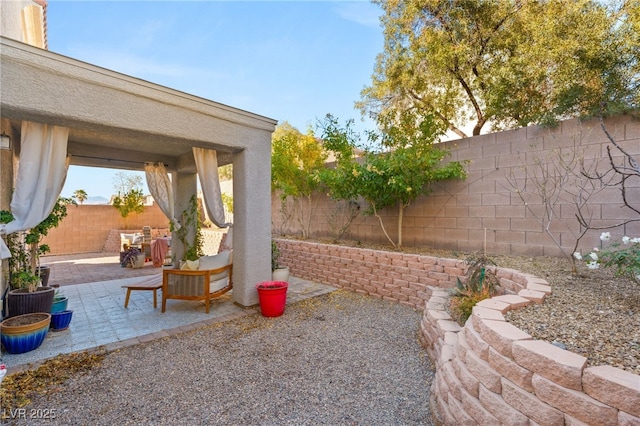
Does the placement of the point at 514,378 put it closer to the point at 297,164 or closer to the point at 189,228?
the point at 189,228

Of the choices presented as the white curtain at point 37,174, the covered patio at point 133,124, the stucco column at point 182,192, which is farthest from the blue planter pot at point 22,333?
the stucco column at point 182,192

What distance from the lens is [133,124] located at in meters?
4.07

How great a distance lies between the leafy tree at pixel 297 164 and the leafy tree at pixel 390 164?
1.31m

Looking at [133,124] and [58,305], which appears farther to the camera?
[58,305]

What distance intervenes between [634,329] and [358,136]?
6.17 meters

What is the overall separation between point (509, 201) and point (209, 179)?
5.61m

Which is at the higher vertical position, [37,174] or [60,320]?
[37,174]

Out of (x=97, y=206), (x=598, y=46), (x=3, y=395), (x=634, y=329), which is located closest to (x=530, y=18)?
(x=598, y=46)

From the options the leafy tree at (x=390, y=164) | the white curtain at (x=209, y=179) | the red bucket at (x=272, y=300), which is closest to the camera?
the red bucket at (x=272, y=300)

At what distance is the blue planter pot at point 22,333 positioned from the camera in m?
3.53

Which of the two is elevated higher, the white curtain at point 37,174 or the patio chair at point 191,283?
the white curtain at point 37,174

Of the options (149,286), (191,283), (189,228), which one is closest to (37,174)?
(149,286)

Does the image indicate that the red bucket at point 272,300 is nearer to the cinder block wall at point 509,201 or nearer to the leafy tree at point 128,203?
the cinder block wall at point 509,201

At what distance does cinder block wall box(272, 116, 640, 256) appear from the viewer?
4.73 m
